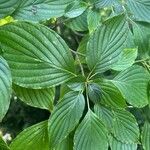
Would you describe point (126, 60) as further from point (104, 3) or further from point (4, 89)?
point (4, 89)

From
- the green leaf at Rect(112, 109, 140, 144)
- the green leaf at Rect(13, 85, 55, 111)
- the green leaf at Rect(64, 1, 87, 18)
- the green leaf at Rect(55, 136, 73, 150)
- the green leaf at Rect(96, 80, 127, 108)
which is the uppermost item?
the green leaf at Rect(64, 1, 87, 18)

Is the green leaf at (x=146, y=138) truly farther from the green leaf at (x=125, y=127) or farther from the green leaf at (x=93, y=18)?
the green leaf at (x=93, y=18)

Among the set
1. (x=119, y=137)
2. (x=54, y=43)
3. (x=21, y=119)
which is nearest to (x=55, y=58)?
(x=54, y=43)

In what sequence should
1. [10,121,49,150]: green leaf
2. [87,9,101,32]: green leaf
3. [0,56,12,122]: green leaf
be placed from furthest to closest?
[87,9,101,32]: green leaf < [10,121,49,150]: green leaf < [0,56,12,122]: green leaf

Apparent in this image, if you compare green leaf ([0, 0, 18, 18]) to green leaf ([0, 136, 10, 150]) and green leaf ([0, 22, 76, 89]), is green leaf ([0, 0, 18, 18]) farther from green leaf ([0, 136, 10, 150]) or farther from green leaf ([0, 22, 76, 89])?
green leaf ([0, 136, 10, 150])

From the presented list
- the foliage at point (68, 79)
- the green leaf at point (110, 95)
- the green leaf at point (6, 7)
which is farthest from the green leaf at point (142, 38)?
the green leaf at point (6, 7)

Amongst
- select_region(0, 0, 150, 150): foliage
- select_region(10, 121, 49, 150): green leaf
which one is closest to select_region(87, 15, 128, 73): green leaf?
select_region(0, 0, 150, 150): foliage
